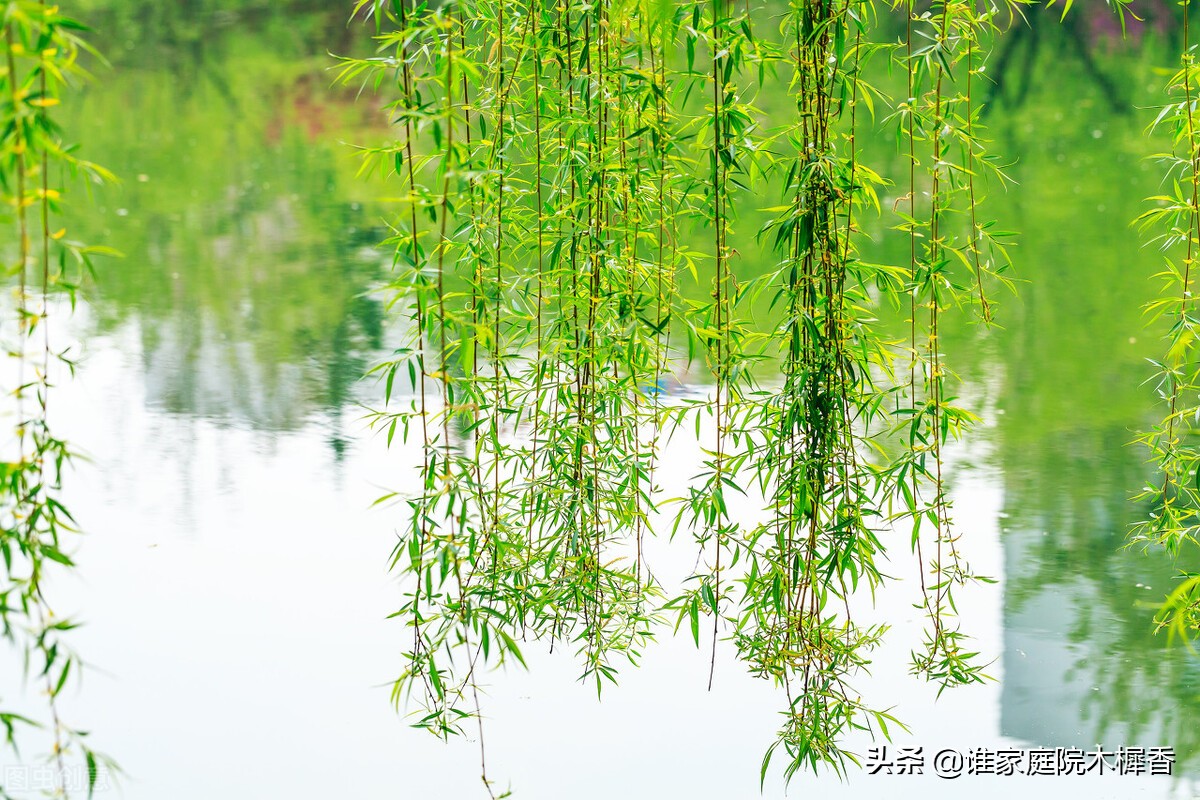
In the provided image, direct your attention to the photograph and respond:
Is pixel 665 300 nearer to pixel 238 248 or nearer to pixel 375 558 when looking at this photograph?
pixel 375 558

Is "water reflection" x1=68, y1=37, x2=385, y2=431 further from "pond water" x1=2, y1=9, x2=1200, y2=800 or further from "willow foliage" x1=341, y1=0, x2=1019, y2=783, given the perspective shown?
"willow foliage" x1=341, y1=0, x2=1019, y2=783

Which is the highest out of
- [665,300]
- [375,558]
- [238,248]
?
[665,300]

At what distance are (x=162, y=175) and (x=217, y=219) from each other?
3.00ft

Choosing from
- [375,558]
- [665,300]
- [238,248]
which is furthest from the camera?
[238,248]

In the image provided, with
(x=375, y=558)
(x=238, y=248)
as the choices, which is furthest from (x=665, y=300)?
(x=238, y=248)

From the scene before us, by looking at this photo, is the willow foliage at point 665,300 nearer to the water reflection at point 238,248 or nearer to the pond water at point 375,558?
the pond water at point 375,558

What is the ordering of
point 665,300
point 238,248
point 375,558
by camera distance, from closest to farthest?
point 665,300, point 375,558, point 238,248

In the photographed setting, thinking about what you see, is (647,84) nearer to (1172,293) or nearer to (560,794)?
(560,794)

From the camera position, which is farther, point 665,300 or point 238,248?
point 238,248

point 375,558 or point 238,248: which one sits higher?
point 238,248

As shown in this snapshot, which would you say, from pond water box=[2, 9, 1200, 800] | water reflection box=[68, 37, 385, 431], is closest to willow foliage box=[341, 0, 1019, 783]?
pond water box=[2, 9, 1200, 800]

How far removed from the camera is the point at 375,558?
8.93 ft

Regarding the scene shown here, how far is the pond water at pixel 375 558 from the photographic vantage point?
6.73 ft

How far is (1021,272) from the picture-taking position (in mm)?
4457
